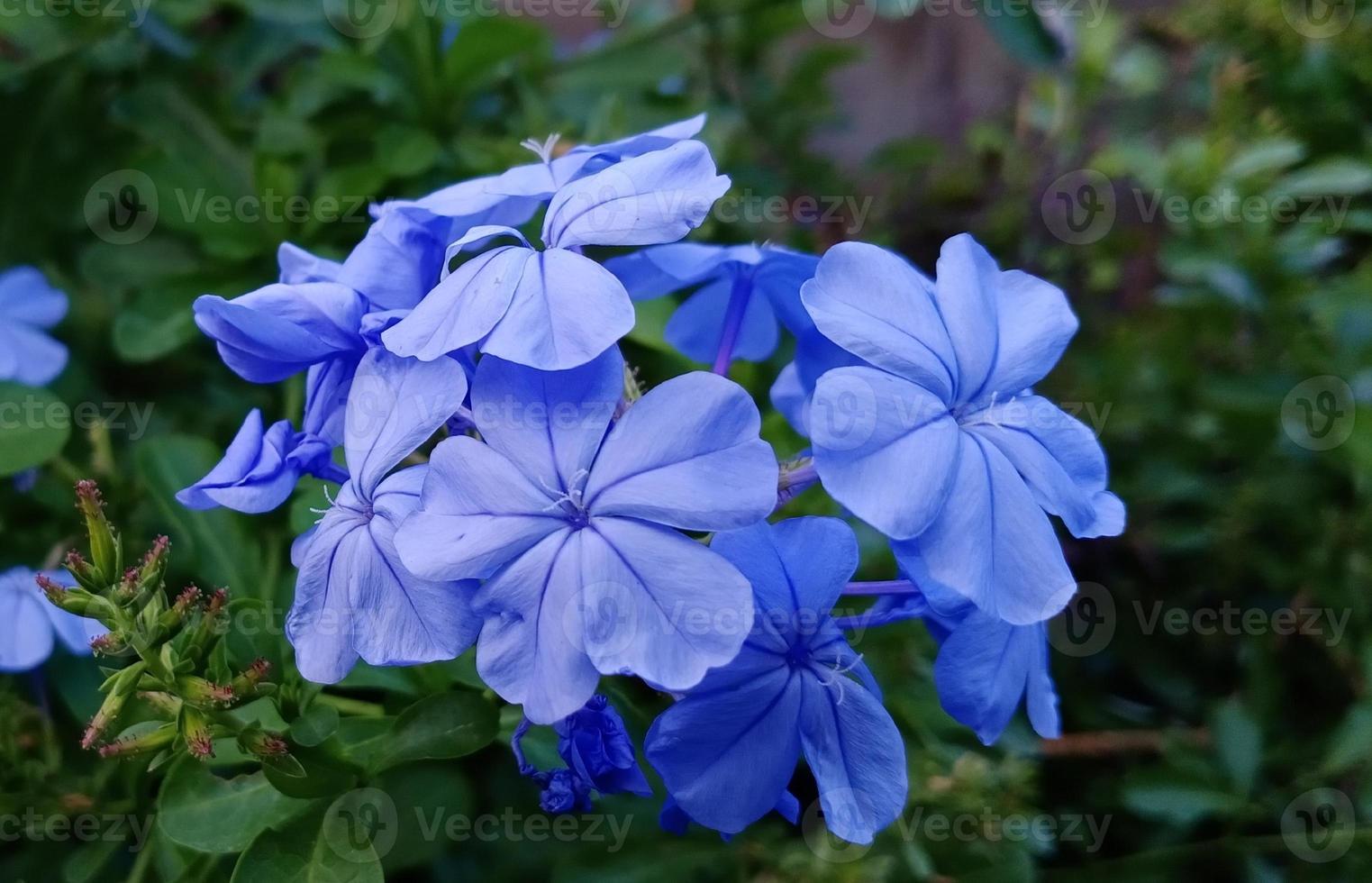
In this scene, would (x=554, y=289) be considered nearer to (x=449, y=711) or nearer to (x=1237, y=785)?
(x=449, y=711)

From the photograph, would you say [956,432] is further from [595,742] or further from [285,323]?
[285,323]

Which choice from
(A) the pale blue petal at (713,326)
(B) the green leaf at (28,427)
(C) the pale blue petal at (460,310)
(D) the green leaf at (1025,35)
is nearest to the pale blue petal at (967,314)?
(A) the pale blue petal at (713,326)

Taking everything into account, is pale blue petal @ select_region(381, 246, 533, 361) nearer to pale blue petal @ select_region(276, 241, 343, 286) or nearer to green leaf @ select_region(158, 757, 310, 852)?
pale blue petal @ select_region(276, 241, 343, 286)

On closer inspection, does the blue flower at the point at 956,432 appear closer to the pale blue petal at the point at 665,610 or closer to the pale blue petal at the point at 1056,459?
the pale blue petal at the point at 1056,459

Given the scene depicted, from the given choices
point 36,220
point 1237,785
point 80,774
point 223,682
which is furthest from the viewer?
point 36,220

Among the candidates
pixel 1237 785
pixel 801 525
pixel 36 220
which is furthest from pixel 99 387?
pixel 1237 785

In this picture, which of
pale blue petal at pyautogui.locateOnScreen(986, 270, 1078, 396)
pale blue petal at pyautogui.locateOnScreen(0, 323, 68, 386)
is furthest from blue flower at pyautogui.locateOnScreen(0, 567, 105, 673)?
pale blue petal at pyautogui.locateOnScreen(986, 270, 1078, 396)

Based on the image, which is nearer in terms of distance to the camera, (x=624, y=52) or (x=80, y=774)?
(x=80, y=774)
